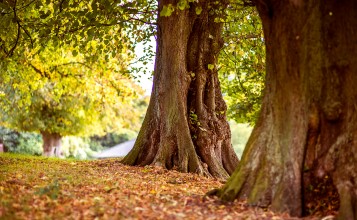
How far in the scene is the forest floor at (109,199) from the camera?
221 inches

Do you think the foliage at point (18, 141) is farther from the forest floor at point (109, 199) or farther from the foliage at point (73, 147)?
the forest floor at point (109, 199)

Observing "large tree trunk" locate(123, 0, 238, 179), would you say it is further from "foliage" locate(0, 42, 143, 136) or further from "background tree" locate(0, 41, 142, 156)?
"background tree" locate(0, 41, 142, 156)

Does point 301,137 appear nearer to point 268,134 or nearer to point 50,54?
point 268,134

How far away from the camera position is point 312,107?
6.23 metres

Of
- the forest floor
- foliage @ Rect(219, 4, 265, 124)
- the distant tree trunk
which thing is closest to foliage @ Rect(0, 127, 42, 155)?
the distant tree trunk

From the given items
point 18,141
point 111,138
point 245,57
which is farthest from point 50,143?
point 111,138

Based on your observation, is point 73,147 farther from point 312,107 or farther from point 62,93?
point 312,107

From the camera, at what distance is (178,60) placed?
476 inches

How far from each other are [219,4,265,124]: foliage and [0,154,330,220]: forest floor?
6.39 metres

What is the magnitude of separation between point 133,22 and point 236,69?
393 centimetres

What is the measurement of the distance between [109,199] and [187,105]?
610cm

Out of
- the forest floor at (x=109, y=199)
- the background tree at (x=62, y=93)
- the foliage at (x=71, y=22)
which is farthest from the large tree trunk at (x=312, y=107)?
the background tree at (x=62, y=93)

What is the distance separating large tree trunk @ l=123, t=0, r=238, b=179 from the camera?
37.9 ft

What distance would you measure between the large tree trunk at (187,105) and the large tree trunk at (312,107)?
491cm
